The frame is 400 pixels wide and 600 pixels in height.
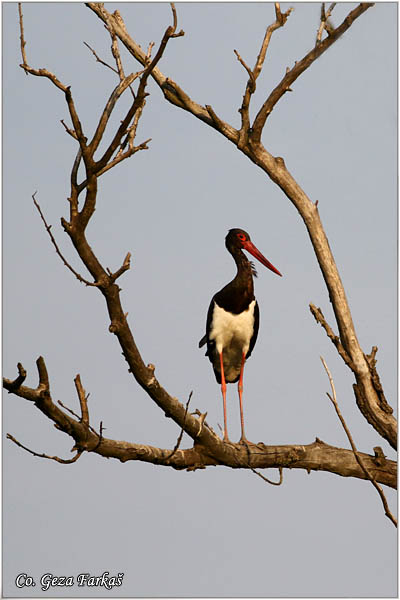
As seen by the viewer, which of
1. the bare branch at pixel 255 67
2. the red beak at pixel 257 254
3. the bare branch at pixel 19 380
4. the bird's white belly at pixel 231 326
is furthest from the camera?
the red beak at pixel 257 254

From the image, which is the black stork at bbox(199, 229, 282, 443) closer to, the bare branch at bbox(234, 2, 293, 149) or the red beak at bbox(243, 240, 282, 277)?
the red beak at bbox(243, 240, 282, 277)

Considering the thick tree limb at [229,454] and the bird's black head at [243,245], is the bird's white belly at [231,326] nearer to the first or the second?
the bird's black head at [243,245]

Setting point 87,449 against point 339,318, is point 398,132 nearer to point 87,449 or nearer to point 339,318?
point 339,318

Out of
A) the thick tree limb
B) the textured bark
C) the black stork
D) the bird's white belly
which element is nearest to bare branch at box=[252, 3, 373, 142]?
the textured bark

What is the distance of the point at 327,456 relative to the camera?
7336 millimetres

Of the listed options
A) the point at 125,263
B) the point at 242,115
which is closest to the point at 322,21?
the point at 242,115

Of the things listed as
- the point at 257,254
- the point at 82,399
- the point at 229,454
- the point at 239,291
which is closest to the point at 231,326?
the point at 239,291

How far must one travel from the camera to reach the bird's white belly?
9.60 meters

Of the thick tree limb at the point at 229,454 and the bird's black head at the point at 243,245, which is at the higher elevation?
the bird's black head at the point at 243,245

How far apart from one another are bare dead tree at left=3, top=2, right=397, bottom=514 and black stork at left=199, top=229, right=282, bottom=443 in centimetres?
236

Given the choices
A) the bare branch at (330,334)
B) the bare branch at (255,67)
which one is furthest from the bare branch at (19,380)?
the bare branch at (255,67)

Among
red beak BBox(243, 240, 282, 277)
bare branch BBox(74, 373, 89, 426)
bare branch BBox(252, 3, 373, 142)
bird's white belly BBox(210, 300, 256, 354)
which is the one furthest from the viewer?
red beak BBox(243, 240, 282, 277)

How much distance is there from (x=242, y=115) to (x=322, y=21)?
1.04 m

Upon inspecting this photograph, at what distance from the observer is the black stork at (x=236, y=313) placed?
962 centimetres
